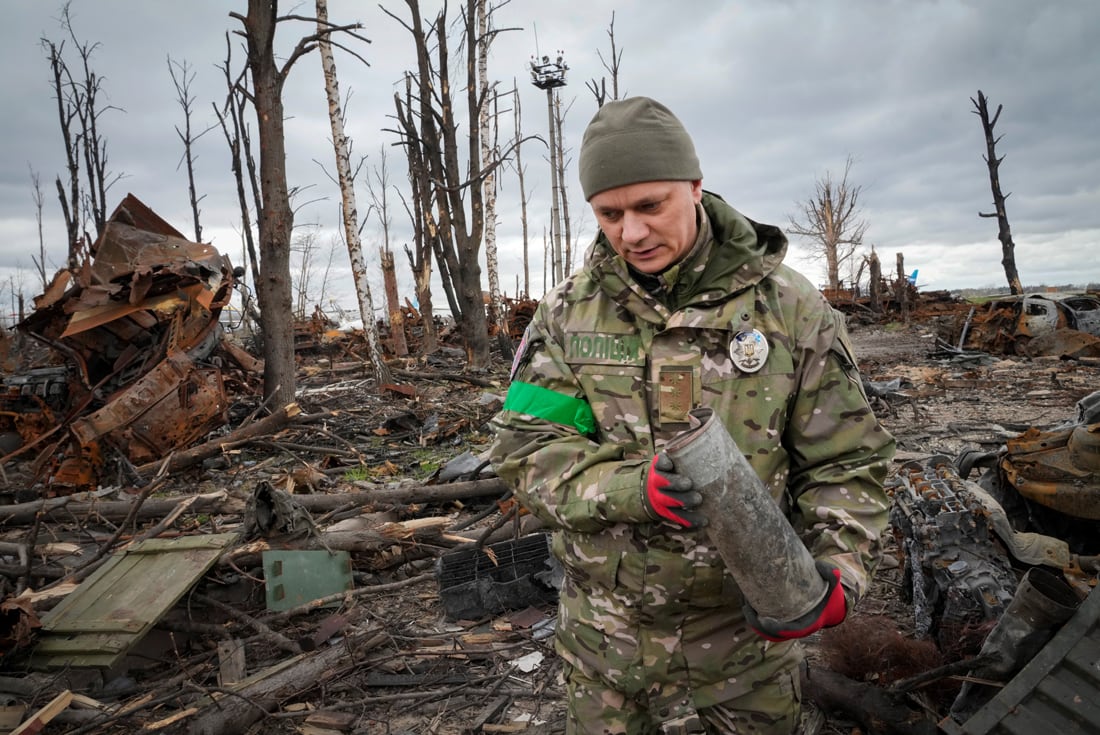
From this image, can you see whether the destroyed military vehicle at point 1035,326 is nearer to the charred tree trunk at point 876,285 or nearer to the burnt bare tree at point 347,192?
the charred tree trunk at point 876,285

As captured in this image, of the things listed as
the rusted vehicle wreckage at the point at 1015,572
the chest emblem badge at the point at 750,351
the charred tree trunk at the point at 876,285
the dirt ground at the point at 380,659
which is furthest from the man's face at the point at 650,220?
the charred tree trunk at the point at 876,285

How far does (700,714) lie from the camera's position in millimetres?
1642

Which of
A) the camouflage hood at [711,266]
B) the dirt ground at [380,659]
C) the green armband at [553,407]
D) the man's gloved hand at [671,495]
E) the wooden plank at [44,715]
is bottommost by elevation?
the dirt ground at [380,659]

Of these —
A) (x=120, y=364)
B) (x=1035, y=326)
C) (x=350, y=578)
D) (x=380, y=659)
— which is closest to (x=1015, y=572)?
(x=380, y=659)

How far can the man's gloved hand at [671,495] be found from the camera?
1.28m

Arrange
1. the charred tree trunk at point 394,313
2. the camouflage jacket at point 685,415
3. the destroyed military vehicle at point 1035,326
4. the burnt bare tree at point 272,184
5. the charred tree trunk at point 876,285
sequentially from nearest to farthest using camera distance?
1. the camouflage jacket at point 685,415
2. the burnt bare tree at point 272,184
3. the destroyed military vehicle at point 1035,326
4. the charred tree trunk at point 394,313
5. the charred tree trunk at point 876,285

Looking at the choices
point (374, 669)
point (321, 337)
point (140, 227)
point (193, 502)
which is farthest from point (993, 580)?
point (321, 337)

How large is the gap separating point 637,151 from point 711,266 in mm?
325

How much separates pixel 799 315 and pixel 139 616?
357 cm

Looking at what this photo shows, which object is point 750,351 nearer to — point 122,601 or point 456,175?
point 122,601

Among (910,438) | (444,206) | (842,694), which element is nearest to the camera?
(842,694)

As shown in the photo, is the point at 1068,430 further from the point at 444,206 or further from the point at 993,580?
the point at 444,206

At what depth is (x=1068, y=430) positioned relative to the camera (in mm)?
3449

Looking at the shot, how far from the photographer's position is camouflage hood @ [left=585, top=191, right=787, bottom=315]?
5.23 ft
